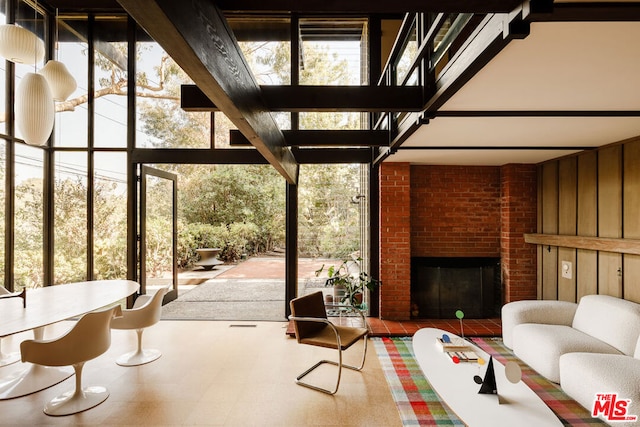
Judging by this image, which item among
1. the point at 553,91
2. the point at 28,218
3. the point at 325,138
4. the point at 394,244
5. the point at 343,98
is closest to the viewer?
the point at 553,91

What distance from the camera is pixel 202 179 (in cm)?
933

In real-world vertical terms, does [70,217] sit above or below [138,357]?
above

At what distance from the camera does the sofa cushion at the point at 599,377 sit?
2.20 meters

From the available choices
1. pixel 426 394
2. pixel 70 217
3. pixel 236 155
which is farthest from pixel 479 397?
pixel 70 217

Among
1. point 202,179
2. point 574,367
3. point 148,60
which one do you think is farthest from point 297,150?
point 202,179

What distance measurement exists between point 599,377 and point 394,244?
2649mm

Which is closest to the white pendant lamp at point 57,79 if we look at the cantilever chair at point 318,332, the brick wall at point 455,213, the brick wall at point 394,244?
the cantilever chair at point 318,332

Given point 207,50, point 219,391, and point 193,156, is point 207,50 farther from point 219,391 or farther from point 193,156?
point 193,156

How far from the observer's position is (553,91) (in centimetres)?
204

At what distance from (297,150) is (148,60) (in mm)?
2574

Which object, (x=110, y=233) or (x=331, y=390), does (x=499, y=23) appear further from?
(x=110, y=233)

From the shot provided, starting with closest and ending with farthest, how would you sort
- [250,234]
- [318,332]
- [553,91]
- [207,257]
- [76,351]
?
1. [553,91]
2. [76,351]
3. [318,332]
4. [207,257]
5. [250,234]

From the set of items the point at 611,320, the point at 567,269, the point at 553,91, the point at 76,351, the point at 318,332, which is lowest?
the point at 318,332

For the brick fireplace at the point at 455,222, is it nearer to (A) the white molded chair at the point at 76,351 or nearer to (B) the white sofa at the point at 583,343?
(B) the white sofa at the point at 583,343
